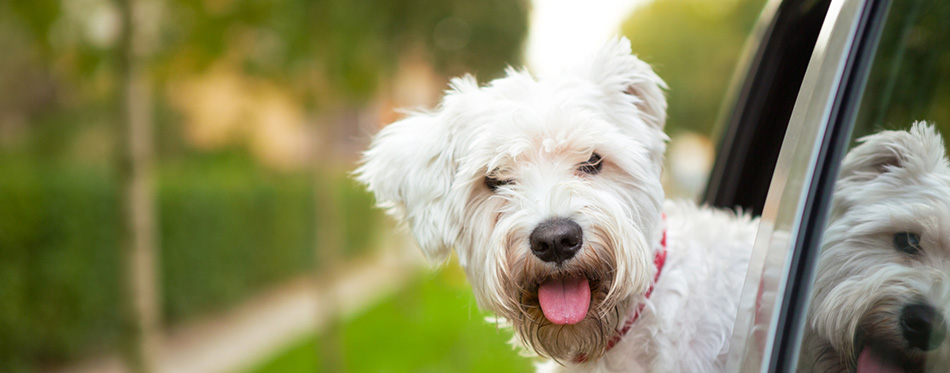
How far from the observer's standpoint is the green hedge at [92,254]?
6957 mm

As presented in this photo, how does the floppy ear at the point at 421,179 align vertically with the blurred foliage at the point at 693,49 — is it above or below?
below

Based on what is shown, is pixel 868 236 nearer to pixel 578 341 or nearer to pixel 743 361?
pixel 743 361

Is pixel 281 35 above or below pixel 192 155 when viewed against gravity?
above

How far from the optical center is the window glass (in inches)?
54.9

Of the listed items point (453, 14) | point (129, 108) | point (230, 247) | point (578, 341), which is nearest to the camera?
point (578, 341)

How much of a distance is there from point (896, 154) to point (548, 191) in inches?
33.6

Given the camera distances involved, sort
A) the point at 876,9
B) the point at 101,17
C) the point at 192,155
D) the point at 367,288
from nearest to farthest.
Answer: the point at 876,9 → the point at 101,17 → the point at 367,288 → the point at 192,155

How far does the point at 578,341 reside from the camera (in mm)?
1952

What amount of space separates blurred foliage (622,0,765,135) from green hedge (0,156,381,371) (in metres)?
15.2

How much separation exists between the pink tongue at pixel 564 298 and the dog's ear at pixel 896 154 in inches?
29.1

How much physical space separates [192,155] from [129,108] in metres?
16.0

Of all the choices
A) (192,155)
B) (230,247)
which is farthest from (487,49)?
(192,155)

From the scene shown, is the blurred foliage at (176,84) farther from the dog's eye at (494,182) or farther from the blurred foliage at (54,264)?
the dog's eye at (494,182)

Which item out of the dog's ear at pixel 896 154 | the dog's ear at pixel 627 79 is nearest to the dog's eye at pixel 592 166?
the dog's ear at pixel 627 79
